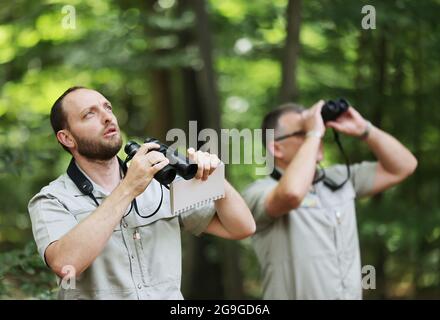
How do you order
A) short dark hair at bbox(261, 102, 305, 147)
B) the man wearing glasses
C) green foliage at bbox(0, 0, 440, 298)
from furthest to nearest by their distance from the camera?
1. green foliage at bbox(0, 0, 440, 298)
2. short dark hair at bbox(261, 102, 305, 147)
3. the man wearing glasses

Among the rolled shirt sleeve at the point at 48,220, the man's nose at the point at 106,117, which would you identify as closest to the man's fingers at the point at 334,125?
the man's nose at the point at 106,117

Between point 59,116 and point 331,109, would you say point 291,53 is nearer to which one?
point 331,109

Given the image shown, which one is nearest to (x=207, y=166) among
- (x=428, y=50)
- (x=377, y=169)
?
(x=377, y=169)

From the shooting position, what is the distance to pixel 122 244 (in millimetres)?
2490

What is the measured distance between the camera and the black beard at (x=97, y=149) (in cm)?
249

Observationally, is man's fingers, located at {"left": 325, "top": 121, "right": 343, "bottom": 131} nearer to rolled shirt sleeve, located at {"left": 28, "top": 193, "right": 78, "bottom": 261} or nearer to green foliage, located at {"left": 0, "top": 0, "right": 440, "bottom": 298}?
green foliage, located at {"left": 0, "top": 0, "right": 440, "bottom": 298}

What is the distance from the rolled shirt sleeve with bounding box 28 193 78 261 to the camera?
2.34 m

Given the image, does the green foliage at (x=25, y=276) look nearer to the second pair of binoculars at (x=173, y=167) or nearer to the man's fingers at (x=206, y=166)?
the second pair of binoculars at (x=173, y=167)

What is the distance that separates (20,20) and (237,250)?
9.72ft

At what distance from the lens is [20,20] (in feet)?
18.8

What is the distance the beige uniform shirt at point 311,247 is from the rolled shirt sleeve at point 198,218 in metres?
0.86

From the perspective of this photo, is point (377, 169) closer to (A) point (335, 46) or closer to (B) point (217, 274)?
(A) point (335, 46)

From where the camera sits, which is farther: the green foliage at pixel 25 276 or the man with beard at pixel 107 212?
the green foliage at pixel 25 276

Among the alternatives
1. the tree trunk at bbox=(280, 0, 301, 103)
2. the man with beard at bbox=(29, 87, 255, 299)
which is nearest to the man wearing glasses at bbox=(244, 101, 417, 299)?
the man with beard at bbox=(29, 87, 255, 299)
